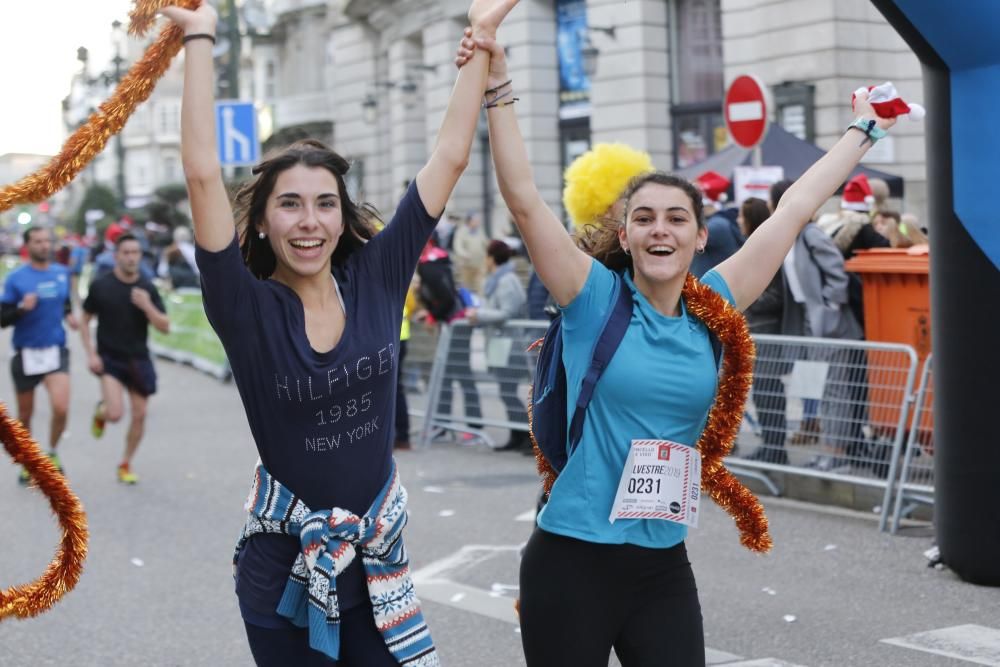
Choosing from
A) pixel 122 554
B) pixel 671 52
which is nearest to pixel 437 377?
pixel 122 554

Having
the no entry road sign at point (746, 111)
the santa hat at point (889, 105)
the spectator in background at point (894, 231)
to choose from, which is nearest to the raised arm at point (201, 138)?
the santa hat at point (889, 105)

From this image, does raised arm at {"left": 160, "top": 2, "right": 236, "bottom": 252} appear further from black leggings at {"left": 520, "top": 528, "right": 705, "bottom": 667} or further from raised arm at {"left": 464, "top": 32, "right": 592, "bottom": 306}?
black leggings at {"left": 520, "top": 528, "right": 705, "bottom": 667}

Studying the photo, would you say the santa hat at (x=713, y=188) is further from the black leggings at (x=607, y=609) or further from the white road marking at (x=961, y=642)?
the black leggings at (x=607, y=609)

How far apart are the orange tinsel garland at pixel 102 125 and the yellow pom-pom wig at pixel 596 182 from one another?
2973mm

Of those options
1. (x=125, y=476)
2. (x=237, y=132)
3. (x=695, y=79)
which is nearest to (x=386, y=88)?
(x=695, y=79)

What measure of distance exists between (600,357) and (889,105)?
1.19m

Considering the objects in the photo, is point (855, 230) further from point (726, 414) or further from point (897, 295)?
point (726, 414)

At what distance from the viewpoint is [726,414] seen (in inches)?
157

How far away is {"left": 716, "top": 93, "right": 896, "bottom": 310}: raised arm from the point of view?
13.3ft

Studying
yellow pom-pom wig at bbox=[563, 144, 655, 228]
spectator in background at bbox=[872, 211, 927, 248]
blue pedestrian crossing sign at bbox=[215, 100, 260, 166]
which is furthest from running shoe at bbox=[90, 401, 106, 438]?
blue pedestrian crossing sign at bbox=[215, 100, 260, 166]

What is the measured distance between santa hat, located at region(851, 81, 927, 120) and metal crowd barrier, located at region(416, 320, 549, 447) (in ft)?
23.5

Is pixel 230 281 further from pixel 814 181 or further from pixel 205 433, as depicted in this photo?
pixel 205 433

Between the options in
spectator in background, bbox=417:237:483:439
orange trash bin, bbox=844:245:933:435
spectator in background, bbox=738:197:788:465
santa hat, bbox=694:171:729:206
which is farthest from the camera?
spectator in background, bbox=417:237:483:439

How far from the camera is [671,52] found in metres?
28.2
